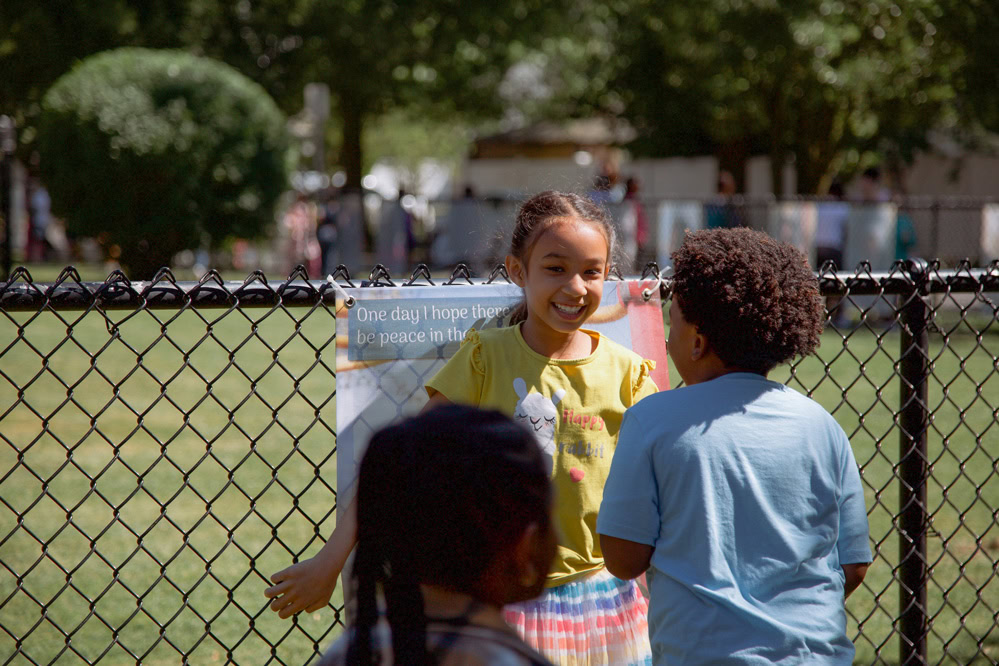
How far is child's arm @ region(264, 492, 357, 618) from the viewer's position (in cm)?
208

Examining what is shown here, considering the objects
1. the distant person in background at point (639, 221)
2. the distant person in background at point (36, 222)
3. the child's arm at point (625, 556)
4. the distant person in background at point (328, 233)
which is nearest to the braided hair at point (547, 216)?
the child's arm at point (625, 556)

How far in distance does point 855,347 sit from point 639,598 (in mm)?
9153

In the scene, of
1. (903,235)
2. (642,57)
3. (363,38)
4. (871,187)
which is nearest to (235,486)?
(903,235)

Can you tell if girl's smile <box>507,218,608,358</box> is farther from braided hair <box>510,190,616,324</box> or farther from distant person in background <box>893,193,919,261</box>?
distant person in background <box>893,193,919,261</box>

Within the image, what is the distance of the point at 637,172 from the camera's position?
3250cm

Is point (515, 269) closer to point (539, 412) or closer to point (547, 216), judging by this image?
point (547, 216)

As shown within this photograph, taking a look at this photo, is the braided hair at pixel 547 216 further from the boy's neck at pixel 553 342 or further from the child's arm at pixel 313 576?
the child's arm at pixel 313 576

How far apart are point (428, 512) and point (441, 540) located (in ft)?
0.15

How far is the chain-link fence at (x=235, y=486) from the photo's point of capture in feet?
8.50

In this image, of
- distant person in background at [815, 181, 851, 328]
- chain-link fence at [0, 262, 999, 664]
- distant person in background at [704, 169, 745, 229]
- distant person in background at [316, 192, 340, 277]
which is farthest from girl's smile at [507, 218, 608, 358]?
distant person in background at [316, 192, 340, 277]

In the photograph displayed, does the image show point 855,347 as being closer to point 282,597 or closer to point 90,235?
point 282,597

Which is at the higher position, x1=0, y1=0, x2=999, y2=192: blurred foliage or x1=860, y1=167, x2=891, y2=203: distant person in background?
x1=0, y1=0, x2=999, y2=192: blurred foliage

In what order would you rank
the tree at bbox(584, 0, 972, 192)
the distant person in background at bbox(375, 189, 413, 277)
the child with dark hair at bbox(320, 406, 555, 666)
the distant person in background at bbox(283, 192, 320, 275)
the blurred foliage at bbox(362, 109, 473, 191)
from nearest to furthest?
1. the child with dark hair at bbox(320, 406, 555, 666)
2. the tree at bbox(584, 0, 972, 192)
3. the distant person in background at bbox(283, 192, 320, 275)
4. the distant person in background at bbox(375, 189, 413, 277)
5. the blurred foliage at bbox(362, 109, 473, 191)

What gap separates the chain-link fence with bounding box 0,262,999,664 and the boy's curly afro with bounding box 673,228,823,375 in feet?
2.98
